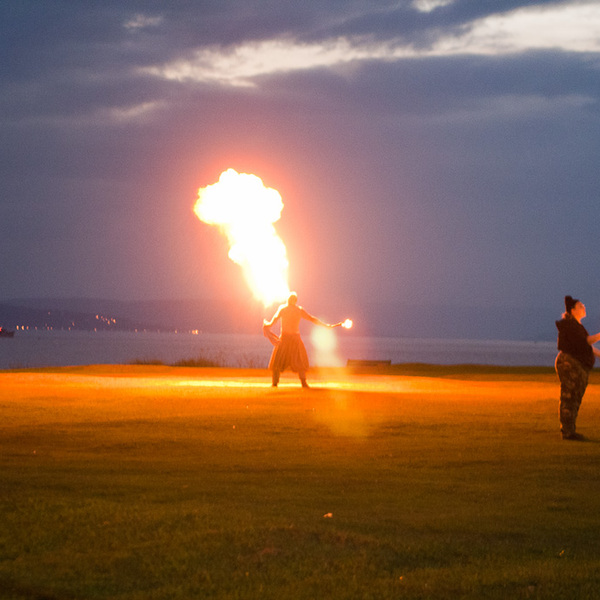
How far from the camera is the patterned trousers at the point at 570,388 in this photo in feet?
50.7

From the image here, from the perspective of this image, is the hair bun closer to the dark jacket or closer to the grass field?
the dark jacket

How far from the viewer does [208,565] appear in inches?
298

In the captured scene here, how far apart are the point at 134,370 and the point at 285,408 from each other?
19124 mm

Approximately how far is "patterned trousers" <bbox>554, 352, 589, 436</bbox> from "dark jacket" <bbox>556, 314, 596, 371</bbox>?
101mm

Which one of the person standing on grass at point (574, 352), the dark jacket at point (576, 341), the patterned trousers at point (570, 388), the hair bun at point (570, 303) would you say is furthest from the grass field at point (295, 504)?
the hair bun at point (570, 303)

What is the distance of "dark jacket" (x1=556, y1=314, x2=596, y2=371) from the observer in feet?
52.9

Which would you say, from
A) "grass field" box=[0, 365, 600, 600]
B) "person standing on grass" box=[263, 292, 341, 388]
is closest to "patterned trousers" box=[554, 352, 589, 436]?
"grass field" box=[0, 365, 600, 600]

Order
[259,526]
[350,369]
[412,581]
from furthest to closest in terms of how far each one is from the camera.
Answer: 1. [350,369]
2. [259,526]
3. [412,581]

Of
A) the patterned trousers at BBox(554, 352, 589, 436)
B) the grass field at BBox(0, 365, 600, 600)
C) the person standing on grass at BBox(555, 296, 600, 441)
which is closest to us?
the grass field at BBox(0, 365, 600, 600)

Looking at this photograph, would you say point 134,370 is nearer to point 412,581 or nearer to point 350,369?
point 350,369

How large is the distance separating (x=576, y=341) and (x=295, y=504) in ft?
26.7

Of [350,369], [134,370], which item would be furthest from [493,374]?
[134,370]

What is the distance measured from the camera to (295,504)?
985 centimetres

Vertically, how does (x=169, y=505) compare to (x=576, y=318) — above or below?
below
